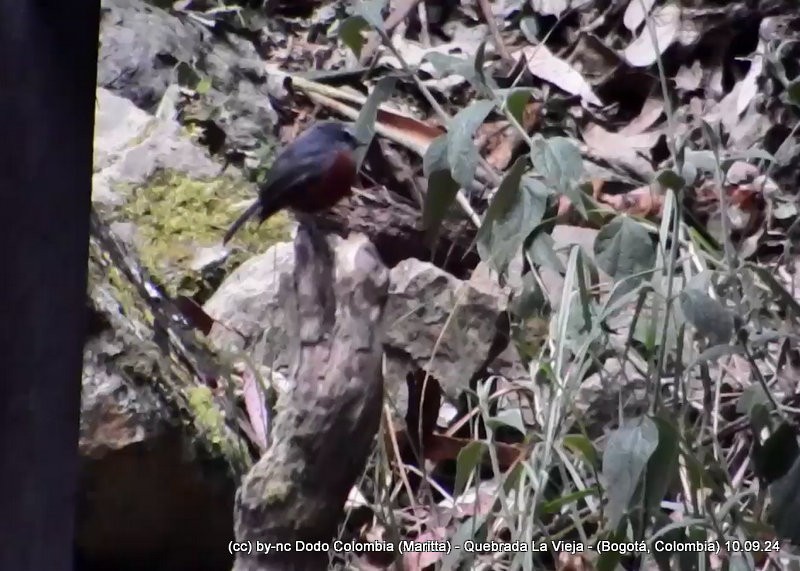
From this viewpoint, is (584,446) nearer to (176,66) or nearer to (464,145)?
(464,145)

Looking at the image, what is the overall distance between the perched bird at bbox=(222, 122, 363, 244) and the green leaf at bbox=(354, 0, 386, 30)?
131 cm

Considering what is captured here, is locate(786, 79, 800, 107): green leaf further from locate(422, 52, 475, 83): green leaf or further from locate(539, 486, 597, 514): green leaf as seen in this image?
locate(539, 486, 597, 514): green leaf

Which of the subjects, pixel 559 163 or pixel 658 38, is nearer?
pixel 559 163

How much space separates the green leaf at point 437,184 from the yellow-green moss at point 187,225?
1.61m

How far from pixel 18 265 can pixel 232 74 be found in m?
3.41

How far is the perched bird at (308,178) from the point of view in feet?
9.00

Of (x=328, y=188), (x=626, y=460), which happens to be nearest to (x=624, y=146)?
(x=328, y=188)

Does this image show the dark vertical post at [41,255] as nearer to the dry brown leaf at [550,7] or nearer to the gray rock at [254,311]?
the gray rock at [254,311]

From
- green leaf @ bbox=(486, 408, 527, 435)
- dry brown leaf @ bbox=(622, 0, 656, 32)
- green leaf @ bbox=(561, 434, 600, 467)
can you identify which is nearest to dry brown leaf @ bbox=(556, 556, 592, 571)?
green leaf @ bbox=(486, 408, 527, 435)

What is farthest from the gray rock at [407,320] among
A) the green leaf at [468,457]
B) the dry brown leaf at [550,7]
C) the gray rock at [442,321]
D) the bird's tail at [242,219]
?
the dry brown leaf at [550,7]

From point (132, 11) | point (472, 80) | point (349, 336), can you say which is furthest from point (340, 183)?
point (132, 11)

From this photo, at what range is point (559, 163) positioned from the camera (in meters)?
1.33

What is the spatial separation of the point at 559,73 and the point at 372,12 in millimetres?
2776

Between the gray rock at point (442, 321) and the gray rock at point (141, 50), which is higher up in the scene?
the gray rock at point (141, 50)
